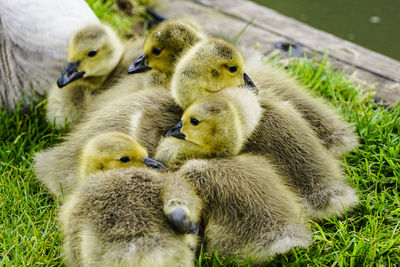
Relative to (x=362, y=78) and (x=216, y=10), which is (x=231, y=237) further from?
(x=216, y=10)

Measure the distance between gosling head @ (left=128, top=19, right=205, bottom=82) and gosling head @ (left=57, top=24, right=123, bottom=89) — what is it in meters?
0.24

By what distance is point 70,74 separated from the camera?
2.52 m

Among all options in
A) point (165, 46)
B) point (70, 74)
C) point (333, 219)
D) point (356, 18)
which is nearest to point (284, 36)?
point (165, 46)

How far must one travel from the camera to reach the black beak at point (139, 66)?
2412 mm

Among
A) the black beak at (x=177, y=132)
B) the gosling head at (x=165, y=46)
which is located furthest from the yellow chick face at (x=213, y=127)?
the gosling head at (x=165, y=46)

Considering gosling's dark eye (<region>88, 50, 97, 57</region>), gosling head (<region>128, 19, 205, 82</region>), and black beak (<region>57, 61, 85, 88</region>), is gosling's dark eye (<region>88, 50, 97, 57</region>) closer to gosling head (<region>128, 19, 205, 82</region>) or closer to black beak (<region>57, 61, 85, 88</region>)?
black beak (<region>57, 61, 85, 88</region>)

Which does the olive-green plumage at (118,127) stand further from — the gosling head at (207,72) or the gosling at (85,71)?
the gosling at (85,71)

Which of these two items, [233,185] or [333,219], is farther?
[333,219]

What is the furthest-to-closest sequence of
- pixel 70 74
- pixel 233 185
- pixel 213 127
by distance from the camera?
1. pixel 70 74
2. pixel 213 127
3. pixel 233 185

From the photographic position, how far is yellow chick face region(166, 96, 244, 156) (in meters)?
1.94

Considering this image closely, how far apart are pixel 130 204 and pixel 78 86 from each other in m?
1.09

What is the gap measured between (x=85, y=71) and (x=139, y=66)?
311 mm

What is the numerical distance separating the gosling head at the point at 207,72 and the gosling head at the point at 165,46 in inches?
10.2

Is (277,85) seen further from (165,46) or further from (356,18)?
(356,18)
